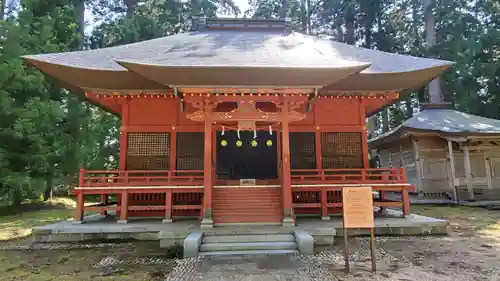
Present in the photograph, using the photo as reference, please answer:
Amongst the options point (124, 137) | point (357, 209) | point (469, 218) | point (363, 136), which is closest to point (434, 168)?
point (469, 218)

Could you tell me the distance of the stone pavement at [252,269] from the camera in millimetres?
5035

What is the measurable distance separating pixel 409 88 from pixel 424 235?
435 centimetres

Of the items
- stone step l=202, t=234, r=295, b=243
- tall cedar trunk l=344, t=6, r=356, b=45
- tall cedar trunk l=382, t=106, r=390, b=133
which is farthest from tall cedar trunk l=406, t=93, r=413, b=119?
stone step l=202, t=234, r=295, b=243

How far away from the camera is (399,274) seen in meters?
5.16

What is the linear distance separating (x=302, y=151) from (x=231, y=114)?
11.1 ft

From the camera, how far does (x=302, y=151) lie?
10.4 m

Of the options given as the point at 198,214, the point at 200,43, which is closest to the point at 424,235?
the point at 198,214

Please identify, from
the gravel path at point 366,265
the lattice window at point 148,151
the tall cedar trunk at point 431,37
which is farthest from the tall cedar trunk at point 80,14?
the tall cedar trunk at point 431,37

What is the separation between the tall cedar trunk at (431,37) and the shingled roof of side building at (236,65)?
12605 millimetres

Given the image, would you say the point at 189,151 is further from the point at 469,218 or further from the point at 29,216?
the point at 469,218

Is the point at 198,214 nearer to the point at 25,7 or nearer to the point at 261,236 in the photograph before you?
the point at 261,236

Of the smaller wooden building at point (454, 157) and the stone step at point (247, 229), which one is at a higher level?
the smaller wooden building at point (454, 157)

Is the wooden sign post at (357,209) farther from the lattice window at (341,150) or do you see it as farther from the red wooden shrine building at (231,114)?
the lattice window at (341,150)

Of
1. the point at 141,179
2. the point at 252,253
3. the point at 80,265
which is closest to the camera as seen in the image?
the point at 80,265
